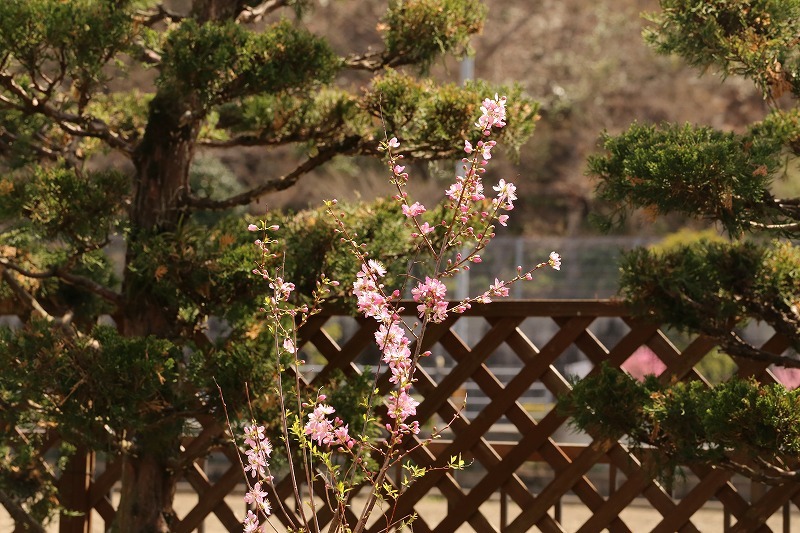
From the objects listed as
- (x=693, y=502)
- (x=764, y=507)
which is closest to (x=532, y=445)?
(x=693, y=502)

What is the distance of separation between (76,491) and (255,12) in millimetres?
1828

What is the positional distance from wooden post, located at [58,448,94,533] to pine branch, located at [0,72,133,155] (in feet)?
3.95

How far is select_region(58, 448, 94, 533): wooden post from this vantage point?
157 inches

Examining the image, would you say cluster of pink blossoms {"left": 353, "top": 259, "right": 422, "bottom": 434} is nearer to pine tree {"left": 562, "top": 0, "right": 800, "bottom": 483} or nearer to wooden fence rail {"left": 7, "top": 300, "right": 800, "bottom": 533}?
pine tree {"left": 562, "top": 0, "right": 800, "bottom": 483}

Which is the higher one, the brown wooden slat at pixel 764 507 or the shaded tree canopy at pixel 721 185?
the shaded tree canopy at pixel 721 185

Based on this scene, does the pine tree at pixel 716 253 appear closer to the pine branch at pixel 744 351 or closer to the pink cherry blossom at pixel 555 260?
the pine branch at pixel 744 351

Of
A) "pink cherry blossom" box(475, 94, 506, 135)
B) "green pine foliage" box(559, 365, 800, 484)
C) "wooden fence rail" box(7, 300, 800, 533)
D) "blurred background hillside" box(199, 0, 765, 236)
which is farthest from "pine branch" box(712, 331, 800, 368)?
"blurred background hillside" box(199, 0, 765, 236)

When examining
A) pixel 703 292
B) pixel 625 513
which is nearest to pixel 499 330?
pixel 703 292

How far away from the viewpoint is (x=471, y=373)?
142 inches

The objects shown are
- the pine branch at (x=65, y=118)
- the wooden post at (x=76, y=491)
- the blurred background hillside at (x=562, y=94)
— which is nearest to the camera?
the pine branch at (x=65, y=118)

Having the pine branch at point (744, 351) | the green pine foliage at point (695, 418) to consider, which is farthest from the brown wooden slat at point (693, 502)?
the pine branch at point (744, 351)

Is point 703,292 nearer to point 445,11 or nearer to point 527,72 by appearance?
point 445,11

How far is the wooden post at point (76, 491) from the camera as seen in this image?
157 inches

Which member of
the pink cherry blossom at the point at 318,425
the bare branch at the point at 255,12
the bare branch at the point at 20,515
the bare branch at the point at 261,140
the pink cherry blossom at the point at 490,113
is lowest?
the pink cherry blossom at the point at 318,425
